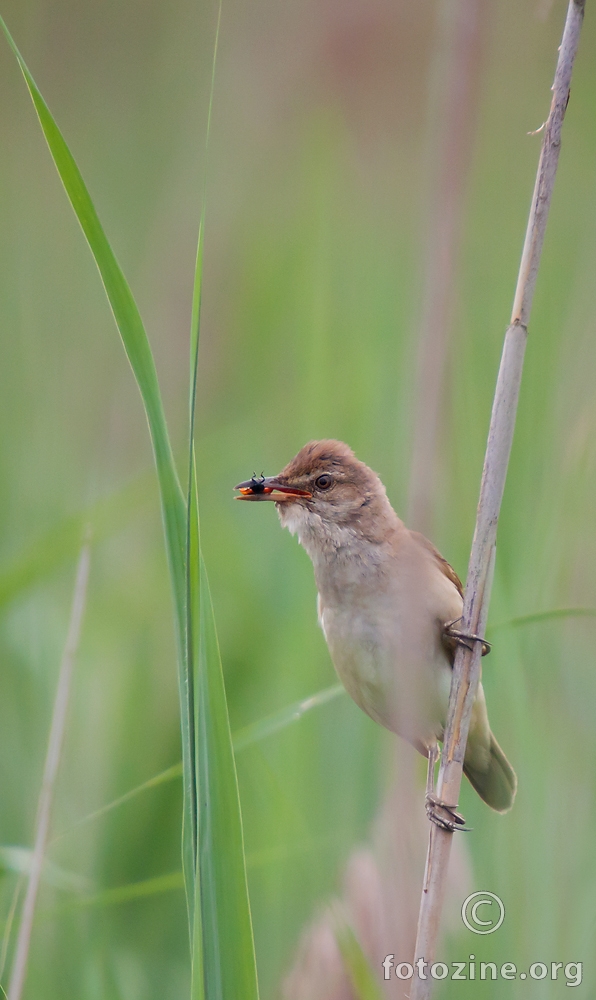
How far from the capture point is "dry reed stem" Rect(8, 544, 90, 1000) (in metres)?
1.39

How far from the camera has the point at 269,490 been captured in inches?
82.7

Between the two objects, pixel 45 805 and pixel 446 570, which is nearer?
pixel 45 805

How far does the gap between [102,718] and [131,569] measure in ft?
1.81

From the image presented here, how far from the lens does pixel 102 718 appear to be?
227 cm

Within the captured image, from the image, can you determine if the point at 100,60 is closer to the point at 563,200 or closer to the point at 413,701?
the point at 563,200

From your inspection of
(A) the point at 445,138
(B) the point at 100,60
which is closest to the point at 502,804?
(A) the point at 445,138

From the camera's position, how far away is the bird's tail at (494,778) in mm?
2131

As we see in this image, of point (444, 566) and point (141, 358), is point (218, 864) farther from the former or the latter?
point (444, 566)

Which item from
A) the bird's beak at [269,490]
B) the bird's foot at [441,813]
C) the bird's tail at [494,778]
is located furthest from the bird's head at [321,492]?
the bird's foot at [441,813]
